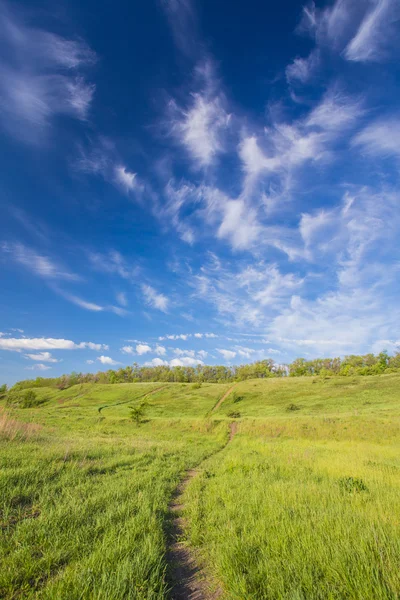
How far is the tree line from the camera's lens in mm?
139875

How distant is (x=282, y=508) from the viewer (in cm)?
561

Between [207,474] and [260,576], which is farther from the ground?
[260,576]

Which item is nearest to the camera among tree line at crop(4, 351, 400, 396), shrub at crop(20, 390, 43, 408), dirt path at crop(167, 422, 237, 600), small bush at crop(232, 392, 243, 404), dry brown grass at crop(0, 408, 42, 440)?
dirt path at crop(167, 422, 237, 600)

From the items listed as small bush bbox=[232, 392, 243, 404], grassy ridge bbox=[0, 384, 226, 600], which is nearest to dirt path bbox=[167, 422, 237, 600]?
grassy ridge bbox=[0, 384, 226, 600]

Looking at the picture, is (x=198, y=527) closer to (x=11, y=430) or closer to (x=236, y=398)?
(x=11, y=430)

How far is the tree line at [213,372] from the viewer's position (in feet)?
459

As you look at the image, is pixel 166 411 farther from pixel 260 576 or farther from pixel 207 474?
pixel 260 576

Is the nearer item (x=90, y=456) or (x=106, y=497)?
(x=106, y=497)

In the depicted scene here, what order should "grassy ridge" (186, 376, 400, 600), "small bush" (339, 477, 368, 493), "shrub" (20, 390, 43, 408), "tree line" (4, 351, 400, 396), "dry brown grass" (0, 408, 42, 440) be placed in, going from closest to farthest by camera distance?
"grassy ridge" (186, 376, 400, 600)
"small bush" (339, 477, 368, 493)
"dry brown grass" (0, 408, 42, 440)
"shrub" (20, 390, 43, 408)
"tree line" (4, 351, 400, 396)

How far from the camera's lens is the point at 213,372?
16938cm

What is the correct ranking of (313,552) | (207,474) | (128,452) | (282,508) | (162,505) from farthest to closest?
(128,452) → (207,474) → (162,505) → (282,508) → (313,552)

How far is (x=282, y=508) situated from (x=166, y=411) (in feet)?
199

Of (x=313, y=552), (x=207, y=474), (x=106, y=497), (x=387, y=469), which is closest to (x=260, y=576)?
(x=313, y=552)

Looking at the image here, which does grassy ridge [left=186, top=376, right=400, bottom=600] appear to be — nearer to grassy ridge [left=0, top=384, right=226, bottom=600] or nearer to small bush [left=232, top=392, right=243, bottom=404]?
grassy ridge [left=0, top=384, right=226, bottom=600]
